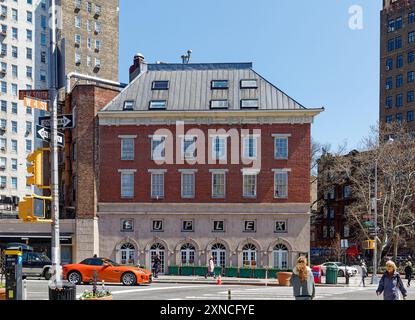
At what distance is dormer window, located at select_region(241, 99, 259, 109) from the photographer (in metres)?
50.3

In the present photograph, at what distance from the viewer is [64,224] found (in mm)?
50156

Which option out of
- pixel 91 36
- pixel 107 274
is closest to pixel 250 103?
pixel 107 274

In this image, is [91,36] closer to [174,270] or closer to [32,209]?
[174,270]

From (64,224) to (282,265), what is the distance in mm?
17555

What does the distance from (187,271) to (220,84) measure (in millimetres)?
15964

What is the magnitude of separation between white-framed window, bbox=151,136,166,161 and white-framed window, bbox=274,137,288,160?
29.1 ft

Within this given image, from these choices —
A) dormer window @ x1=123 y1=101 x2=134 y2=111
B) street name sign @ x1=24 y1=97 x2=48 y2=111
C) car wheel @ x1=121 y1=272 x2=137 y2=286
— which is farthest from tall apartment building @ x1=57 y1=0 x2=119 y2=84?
street name sign @ x1=24 y1=97 x2=48 y2=111

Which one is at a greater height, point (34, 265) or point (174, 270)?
point (34, 265)

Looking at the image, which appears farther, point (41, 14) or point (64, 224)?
point (41, 14)

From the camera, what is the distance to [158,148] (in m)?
50.0

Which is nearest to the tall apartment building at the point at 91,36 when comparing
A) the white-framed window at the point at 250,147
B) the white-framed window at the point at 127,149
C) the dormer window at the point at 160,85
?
the dormer window at the point at 160,85

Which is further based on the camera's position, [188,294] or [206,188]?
[206,188]
